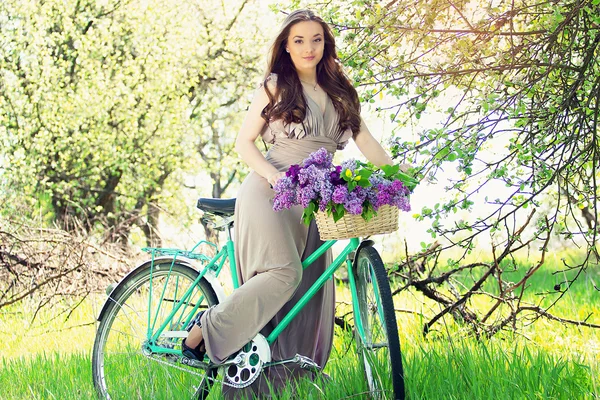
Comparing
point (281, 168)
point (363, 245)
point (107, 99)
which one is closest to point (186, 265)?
point (281, 168)

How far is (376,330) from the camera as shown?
3.18 metres

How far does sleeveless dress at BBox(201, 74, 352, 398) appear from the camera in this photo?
346cm

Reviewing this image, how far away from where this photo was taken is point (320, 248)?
3.57 metres

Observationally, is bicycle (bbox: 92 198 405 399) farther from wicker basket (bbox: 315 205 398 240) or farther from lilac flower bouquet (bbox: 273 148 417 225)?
lilac flower bouquet (bbox: 273 148 417 225)

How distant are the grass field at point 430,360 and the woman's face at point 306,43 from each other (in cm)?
149

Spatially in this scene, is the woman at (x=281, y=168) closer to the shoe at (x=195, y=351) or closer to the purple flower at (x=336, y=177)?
the shoe at (x=195, y=351)

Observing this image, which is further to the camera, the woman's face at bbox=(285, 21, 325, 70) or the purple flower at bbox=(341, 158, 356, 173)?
the woman's face at bbox=(285, 21, 325, 70)

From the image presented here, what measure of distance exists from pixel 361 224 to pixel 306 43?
1.03 meters

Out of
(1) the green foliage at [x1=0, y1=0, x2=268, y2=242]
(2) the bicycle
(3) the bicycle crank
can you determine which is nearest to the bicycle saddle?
(2) the bicycle

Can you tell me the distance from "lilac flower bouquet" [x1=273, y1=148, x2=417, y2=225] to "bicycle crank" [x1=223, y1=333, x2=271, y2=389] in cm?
82

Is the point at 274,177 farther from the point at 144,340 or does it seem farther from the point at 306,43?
the point at 144,340

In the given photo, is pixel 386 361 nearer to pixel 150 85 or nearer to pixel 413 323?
pixel 413 323

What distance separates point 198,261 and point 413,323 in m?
1.89

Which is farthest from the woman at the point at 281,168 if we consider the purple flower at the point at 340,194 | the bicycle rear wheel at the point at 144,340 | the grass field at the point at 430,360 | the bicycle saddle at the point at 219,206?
the purple flower at the point at 340,194
